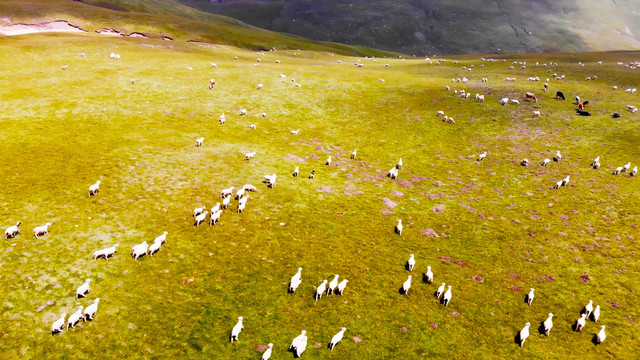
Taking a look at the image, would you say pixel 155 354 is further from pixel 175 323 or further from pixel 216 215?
pixel 216 215

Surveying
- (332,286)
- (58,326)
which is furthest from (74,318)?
(332,286)

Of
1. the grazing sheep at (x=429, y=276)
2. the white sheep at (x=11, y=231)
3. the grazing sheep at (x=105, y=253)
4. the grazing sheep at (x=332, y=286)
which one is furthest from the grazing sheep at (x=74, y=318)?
the grazing sheep at (x=429, y=276)

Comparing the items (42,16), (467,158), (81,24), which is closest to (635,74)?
(467,158)

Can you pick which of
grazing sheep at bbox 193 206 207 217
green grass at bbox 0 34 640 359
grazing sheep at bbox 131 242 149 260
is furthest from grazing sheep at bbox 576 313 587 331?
grazing sheep at bbox 131 242 149 260

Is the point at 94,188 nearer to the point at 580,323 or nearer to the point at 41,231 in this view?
the point at 41,231

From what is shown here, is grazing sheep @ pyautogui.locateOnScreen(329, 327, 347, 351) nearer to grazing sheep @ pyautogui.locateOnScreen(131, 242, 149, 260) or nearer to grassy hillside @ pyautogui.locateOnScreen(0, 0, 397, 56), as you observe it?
grazing sheep @ pyautogui.locateOnScreen(131, 242, 149, 260)

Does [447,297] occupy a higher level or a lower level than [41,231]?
lower
